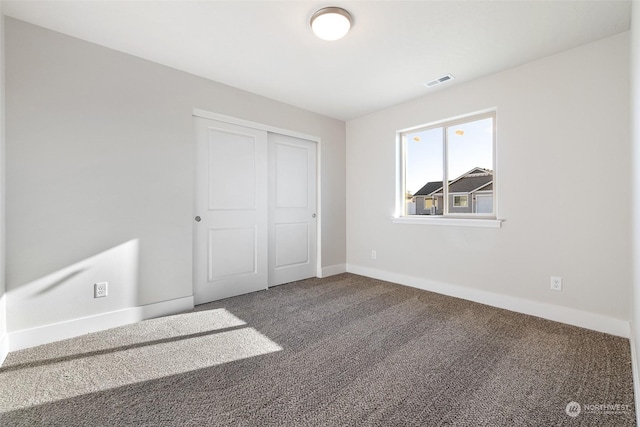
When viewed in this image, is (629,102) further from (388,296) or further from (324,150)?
A: (324,150)

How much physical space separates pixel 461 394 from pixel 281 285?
2.56 meters

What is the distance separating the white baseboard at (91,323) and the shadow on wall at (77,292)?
0.03 metres

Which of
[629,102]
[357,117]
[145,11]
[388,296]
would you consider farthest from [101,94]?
[629,102]

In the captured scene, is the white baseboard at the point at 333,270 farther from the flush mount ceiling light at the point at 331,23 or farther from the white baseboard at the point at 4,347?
the white baseboard at the point at 4,347

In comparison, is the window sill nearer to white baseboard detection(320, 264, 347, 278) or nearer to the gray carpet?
the gray carpet

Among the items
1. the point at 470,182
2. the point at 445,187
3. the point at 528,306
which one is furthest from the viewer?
the point at 445,187

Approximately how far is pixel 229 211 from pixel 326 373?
2139mm

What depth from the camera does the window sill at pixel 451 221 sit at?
296 centimetres

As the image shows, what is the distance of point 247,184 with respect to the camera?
3428 mm

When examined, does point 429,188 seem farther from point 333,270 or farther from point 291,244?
point 291,244

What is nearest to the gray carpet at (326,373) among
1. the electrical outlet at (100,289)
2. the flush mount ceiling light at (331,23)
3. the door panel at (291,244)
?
the electrical outlet at (100,289)

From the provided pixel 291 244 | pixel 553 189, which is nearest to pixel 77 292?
pixel 291 244

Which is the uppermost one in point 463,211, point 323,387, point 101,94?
point 101,94

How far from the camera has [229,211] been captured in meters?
3.28
